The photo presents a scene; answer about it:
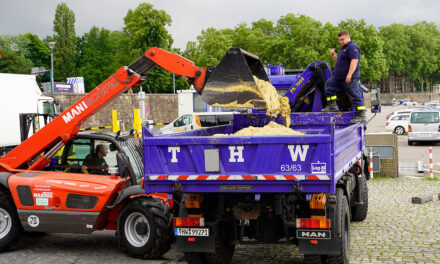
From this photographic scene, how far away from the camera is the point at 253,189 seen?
5.90m

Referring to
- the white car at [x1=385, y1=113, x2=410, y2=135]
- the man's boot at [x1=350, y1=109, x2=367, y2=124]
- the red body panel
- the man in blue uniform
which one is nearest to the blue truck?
the red body panel

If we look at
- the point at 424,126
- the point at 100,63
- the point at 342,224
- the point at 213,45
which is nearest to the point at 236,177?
the point at 342,224

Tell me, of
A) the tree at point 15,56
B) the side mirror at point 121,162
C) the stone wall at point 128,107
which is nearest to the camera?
the side mirror at point 121,162

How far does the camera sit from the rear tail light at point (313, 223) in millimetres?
5941

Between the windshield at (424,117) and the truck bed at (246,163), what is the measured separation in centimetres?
2310

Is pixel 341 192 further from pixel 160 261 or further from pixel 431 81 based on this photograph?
pixel 431 81

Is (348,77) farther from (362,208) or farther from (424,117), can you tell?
(424,117)

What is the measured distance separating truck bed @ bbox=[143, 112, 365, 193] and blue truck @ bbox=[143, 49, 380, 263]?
0.03 feet

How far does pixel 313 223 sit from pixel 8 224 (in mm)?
4697

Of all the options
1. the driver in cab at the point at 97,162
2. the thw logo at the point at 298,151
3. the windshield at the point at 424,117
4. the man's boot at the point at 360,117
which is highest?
the man's boot at the point at 360,117

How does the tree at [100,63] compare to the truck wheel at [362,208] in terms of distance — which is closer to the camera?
the truck wheel at [362,208]

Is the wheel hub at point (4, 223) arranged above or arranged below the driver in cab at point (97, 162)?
below

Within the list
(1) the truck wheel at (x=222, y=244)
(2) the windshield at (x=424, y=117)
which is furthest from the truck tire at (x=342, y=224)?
(2) the windshield at (x=424, y=117)

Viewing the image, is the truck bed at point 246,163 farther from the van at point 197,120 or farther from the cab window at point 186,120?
the cab window at point 186,120
